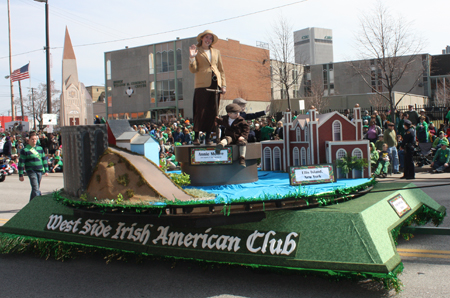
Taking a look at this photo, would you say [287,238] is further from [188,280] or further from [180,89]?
[180,89]

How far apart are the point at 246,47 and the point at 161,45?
34.0 feet

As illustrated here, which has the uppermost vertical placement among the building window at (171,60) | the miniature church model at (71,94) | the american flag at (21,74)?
the building window at (171,60)

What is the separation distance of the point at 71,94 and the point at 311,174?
130 inches

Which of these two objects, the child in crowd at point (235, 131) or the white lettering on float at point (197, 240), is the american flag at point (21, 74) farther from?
the white lettering on float at point (197, 240)

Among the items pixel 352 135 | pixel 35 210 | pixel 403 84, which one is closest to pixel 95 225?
pixel 35 210

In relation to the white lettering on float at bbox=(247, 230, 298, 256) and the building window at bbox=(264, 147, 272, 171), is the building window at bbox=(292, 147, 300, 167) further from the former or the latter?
the white lettering on float at bbox=(247, 230, 298, 256)

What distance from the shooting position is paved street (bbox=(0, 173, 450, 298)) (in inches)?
172

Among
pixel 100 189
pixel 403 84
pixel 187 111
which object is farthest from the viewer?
pixel 403 84

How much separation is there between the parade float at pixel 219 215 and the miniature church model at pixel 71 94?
21cm

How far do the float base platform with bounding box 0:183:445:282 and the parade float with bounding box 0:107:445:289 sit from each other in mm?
11

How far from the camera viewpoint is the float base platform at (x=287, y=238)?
3.88 meters

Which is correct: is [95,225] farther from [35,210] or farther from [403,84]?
[403,84]

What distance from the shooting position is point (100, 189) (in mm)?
5039

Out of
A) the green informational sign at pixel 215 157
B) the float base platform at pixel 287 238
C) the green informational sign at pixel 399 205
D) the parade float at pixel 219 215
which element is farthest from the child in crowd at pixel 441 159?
the green informational sign at pixel 215 157
